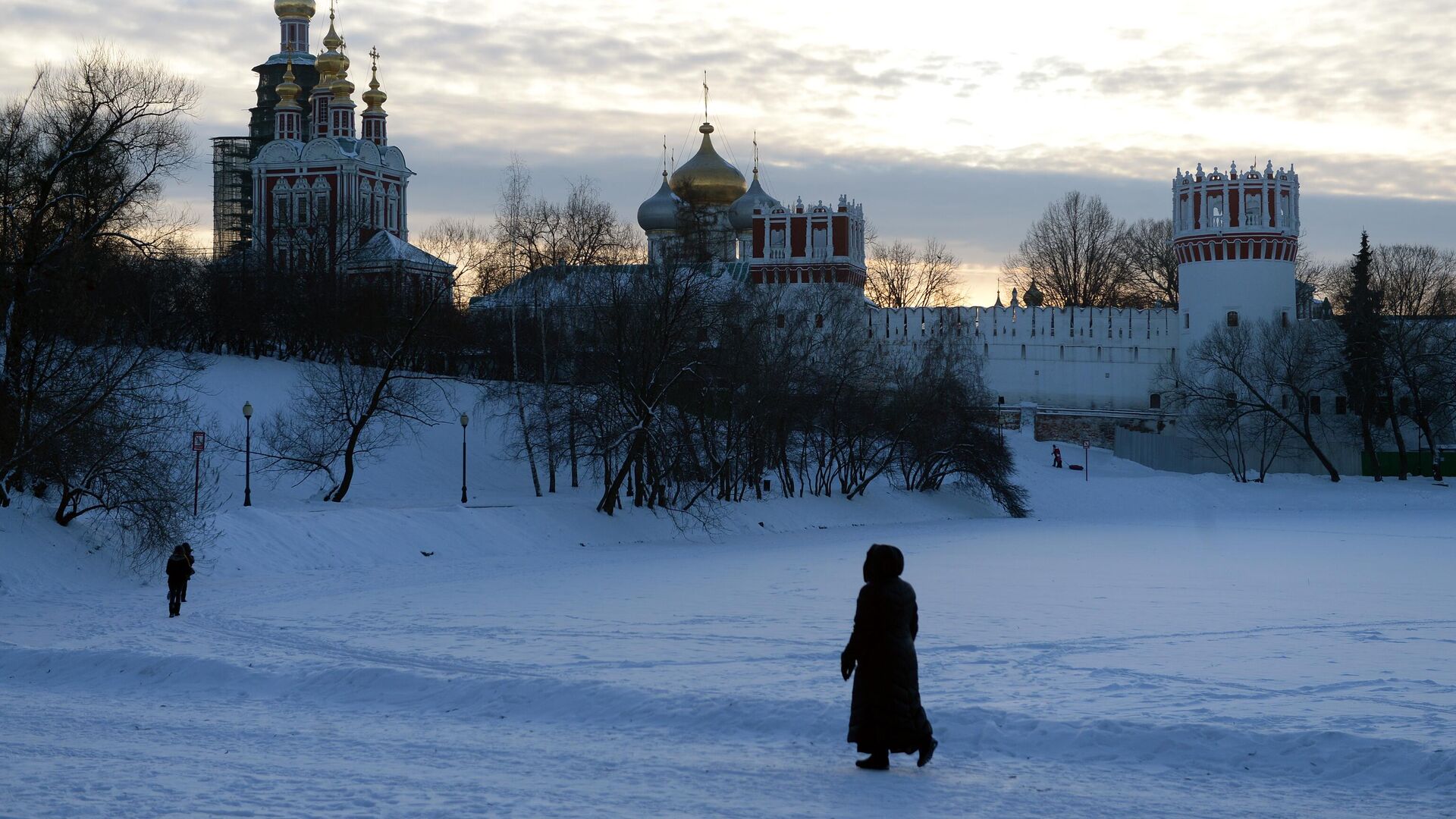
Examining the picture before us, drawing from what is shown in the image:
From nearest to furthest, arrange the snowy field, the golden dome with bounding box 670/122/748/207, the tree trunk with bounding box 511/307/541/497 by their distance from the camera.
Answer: the snowy field → the tree trunk with bounding box 511/307/541/497 → the golden dome with bounding box 670/122/748/207

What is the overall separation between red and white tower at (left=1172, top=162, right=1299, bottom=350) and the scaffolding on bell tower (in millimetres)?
46813

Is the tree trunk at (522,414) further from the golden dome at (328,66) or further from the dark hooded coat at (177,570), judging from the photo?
the golden dome at (328,66)

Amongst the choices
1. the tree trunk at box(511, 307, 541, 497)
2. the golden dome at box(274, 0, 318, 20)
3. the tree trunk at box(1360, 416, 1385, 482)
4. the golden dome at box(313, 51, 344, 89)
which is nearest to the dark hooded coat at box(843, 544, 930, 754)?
the tree trunk at box(511, 307, 541, 497)

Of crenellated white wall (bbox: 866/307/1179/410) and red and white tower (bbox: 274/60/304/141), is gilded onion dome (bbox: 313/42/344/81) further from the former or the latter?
crenellated white wall (bbox: 866/307/1179/410)

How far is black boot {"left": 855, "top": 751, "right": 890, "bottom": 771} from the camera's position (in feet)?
27.9

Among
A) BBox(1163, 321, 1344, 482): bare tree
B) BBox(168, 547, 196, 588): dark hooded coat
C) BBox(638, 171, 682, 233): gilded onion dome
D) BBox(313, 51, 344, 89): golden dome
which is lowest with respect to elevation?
BBox(168, 547, 196, 588): dark hooded coat

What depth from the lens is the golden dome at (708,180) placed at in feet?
215

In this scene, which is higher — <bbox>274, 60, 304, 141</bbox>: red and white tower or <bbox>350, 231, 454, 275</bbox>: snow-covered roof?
<bbox>274, 60, 304, 141</bbox>: red and white tower

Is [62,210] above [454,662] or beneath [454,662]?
above

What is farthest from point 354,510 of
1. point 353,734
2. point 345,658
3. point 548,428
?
point 353,734

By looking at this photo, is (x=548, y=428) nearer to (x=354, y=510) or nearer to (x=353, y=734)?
(x=354, y=510)

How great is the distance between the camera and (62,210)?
2208 cm

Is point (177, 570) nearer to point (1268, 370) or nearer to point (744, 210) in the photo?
point (1268, 370)

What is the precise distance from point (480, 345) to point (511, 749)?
4159 cm
